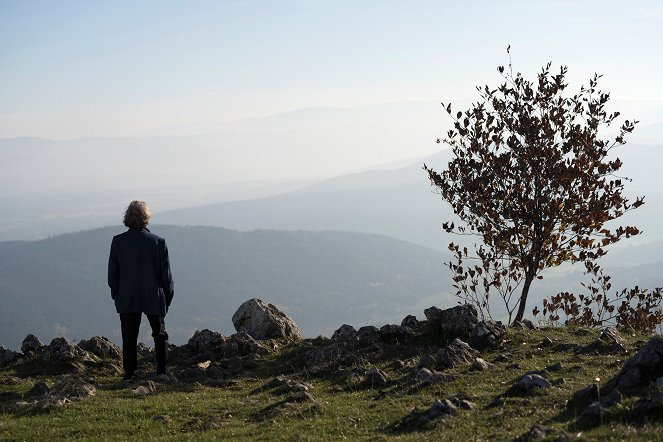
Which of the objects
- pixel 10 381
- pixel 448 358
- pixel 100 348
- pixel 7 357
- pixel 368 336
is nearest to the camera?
pixel 448 358

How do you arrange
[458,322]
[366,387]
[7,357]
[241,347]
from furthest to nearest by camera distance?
[7,357] < [241,347] < [458,322] < [366,387]

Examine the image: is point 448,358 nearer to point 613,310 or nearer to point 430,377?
point 430,377

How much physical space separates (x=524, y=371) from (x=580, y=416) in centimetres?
469

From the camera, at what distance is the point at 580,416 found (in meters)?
9.94

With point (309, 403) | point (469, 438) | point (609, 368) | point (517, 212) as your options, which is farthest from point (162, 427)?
point (517, 212)

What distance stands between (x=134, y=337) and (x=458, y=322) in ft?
25.9

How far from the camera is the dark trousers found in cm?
1586

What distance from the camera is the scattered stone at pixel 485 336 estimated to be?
682 inches

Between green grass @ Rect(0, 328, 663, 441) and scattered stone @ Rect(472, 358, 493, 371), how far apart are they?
174 millimetres

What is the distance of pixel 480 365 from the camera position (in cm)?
1485

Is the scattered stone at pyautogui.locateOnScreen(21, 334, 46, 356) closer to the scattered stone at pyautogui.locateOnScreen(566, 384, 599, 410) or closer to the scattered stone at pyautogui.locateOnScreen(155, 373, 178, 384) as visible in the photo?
the scattered stone at pyautogui.locateOnScreen(155, 373, 178, 384)

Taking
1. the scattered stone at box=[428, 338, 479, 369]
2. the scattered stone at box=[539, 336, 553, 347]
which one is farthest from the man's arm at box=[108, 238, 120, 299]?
the scattered stone at box=[539, 336, 553, 347]

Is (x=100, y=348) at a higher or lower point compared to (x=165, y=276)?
lower

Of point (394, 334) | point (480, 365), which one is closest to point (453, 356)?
point (480, 365)
